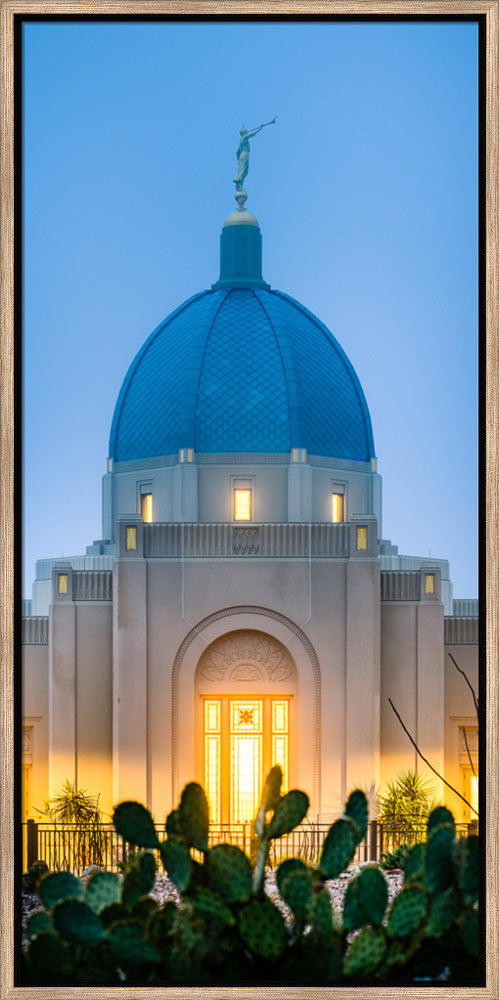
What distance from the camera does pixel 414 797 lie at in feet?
39.2

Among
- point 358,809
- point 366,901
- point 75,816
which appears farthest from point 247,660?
point 366,901

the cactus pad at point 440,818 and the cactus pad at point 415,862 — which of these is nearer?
the cactus pad at point 415,862

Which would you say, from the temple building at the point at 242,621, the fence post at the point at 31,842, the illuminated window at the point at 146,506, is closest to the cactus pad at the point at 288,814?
the fence post at the point at 31,842

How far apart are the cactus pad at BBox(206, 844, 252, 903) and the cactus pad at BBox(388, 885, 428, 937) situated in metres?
0.67

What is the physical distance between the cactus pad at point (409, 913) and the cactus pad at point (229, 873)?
0.67m

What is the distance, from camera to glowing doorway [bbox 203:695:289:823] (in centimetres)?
1230

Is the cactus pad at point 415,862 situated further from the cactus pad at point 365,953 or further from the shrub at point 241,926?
the cactus pad at point 365,953

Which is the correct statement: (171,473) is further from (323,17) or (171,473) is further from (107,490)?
(323,17)

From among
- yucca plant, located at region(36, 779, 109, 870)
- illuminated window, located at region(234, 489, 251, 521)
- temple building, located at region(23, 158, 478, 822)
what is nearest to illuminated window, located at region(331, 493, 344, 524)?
temple building, located at region(23, 158, 478, 822)

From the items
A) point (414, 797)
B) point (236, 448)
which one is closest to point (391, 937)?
point (414, 797)

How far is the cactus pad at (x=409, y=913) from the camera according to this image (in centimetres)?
448

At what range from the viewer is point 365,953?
4.47m

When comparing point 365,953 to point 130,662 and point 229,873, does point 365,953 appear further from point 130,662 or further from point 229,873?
point 130,662

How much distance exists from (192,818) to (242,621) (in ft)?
25.6
